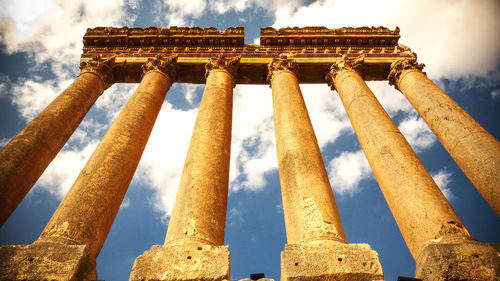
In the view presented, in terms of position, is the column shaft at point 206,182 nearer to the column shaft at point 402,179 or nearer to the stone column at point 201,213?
the stone column at point 201,213

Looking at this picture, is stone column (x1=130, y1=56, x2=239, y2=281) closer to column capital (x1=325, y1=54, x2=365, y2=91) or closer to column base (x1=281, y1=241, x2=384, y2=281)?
column base (x1=281, y1=241, x2=384, y2=281)

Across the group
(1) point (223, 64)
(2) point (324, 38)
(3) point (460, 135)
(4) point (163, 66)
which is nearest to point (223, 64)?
(1) point (223, 64)

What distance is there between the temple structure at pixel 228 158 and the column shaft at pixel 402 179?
0.05 meters

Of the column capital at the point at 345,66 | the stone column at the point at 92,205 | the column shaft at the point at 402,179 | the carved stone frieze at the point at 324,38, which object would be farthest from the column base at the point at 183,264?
the carved stone frieze at the point at 324,38

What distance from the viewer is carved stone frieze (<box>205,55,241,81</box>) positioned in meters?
20.8

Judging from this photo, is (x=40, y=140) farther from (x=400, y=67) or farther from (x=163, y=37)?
(x=400, y=67)

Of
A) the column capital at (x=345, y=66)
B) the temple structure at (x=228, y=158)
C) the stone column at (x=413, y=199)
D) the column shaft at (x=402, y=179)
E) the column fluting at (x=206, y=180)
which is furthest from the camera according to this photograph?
the column capital at (x=345, y=66)

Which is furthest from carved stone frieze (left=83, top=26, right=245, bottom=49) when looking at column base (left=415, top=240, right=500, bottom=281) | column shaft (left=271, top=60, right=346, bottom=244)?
column base (left=415, top=240, right=500, bottom=281)

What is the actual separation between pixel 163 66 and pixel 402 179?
1676 cm

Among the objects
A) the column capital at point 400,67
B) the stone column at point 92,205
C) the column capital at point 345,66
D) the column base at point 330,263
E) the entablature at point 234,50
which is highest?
the entablature at point 234,50

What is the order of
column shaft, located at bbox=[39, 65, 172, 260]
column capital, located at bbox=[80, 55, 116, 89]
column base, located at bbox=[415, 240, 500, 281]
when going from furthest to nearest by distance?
column capital, located at bbox=[80, 55, 116, 89], column shaft, located at bbox=[39, 65, 172, 260], column base, located at bbox=[415, 240, 500, 281]

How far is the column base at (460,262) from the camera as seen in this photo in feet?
25.3

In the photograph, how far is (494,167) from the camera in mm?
11344

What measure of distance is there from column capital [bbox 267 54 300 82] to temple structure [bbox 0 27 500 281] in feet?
0.28
